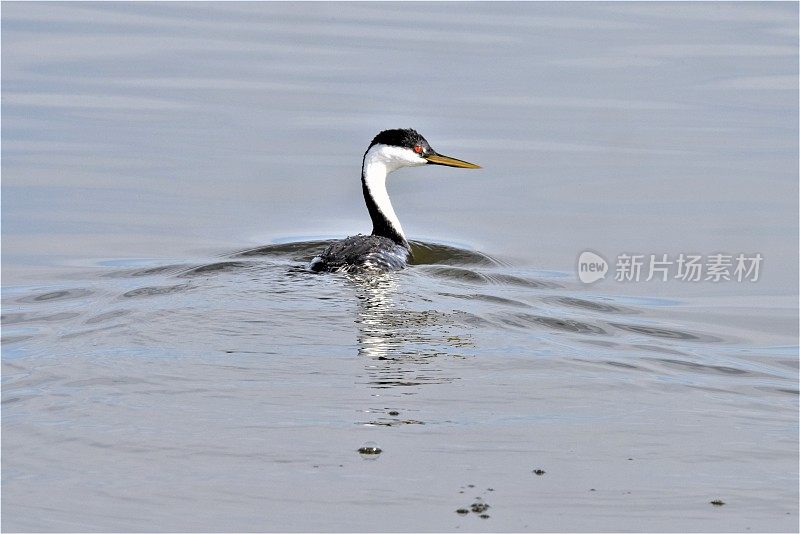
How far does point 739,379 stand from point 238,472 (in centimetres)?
380

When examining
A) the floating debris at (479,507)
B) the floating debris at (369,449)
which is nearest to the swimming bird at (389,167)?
the floating debris at (369,449)

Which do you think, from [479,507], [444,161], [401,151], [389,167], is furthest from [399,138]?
[479,507]

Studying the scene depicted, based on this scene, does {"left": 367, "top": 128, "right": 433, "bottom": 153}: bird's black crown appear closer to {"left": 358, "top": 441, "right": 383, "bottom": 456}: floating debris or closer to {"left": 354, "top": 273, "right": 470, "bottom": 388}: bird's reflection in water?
{"left": 354, "top": 273, "right": 470, "bottom": 388}: bird's reflection in water

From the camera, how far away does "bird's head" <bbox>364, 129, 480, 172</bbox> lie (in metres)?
12.9

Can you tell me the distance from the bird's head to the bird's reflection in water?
287 centimetres

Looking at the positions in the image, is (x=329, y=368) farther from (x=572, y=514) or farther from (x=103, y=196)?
(x=103, y=196)

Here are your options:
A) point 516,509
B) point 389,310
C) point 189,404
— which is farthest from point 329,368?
point 516,509

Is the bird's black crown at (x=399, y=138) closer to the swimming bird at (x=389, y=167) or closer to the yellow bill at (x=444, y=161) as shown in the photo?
the swimming bird at (x=389, y=167)

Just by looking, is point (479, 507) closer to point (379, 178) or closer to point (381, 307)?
point (381, 307)

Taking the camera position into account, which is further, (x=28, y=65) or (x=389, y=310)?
(x=28, y=65)

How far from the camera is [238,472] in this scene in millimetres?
6188

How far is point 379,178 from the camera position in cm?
1289

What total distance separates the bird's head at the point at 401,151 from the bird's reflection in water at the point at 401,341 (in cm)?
287

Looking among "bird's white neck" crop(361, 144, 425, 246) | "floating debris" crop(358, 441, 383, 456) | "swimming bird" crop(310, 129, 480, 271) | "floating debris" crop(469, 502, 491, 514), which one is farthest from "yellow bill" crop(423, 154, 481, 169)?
"floating debris" crop(469, 502, 491, 514)
